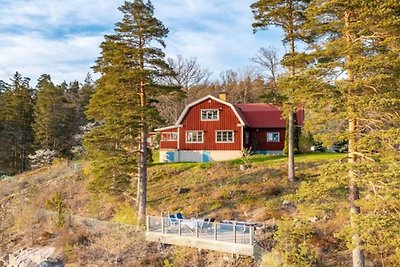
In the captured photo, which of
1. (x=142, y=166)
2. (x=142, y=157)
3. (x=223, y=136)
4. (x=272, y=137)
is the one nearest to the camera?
(x=142, y=166)

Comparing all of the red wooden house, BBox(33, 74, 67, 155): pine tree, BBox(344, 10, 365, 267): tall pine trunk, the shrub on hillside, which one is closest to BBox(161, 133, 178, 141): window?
the red wooden house

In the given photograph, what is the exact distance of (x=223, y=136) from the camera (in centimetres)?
3056

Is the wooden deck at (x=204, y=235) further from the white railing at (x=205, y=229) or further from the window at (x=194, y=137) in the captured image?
the window at (x=194, y=137)

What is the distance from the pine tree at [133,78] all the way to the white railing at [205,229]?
213 centimetres

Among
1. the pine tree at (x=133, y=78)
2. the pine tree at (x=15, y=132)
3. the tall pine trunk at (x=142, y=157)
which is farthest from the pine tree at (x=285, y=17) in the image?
the pine tree at (x=15, y=132)

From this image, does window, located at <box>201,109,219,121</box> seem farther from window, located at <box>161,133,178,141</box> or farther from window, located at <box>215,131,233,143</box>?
window, located at <box>161,133,178,141</box>

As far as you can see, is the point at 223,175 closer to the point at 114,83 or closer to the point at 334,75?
the point at 114,83

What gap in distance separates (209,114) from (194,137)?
219cm

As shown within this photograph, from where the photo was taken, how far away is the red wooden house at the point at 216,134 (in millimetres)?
30391

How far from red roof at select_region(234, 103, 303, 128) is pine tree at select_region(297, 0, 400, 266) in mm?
19768

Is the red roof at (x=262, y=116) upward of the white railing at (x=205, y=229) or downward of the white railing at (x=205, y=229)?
upward

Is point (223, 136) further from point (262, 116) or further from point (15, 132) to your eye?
point (15, 132)

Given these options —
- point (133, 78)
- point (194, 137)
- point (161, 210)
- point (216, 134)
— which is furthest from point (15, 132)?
point (133, 78)

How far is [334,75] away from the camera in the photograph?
36.6ft
